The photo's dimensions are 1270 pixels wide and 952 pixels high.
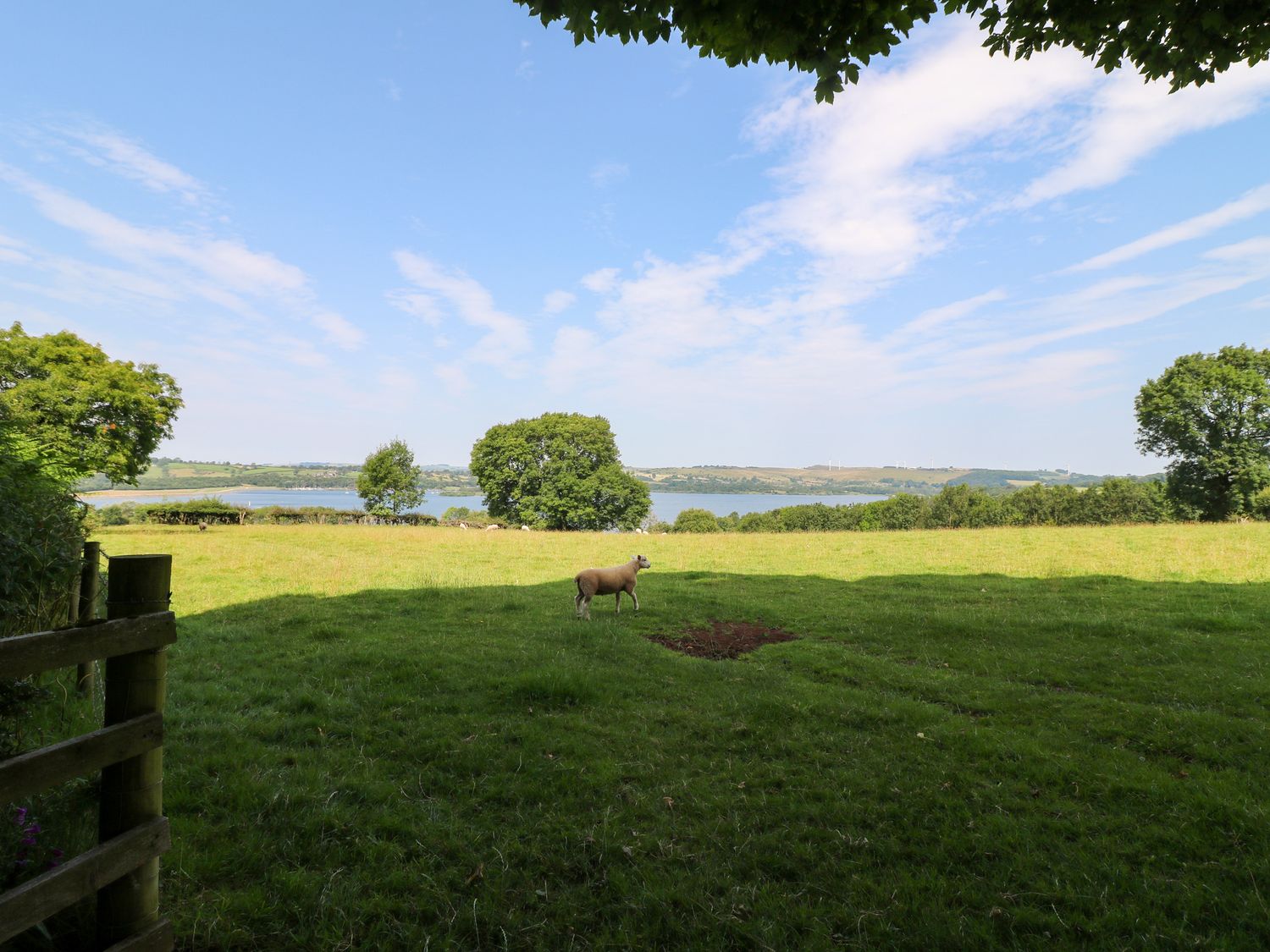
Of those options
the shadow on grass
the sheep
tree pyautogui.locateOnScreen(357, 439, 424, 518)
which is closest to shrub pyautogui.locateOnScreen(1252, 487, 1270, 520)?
the shadow on grass

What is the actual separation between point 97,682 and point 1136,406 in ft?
228

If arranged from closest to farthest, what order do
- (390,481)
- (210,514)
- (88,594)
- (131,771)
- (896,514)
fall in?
1. (131,771)
2. (88,594)
3. (210,514)
4. (390,481)
5. (896,514)

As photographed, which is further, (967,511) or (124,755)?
(967,511)

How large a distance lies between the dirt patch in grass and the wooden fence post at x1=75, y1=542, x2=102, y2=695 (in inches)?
371

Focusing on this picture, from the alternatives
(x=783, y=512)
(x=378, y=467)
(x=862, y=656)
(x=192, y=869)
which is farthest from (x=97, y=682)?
(x=783, y=512)

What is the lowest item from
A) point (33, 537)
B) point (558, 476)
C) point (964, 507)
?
point (964, 507)

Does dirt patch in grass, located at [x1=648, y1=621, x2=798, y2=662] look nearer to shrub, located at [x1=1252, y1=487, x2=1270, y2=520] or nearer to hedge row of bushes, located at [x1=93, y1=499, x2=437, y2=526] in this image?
hedge row of bushes, located at [x1=93, y1=499, x2=437, y2=526]

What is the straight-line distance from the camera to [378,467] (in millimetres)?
80375

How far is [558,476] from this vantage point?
6888cm

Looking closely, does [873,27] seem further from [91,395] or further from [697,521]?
[697,521]

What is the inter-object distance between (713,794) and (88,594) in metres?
8.47

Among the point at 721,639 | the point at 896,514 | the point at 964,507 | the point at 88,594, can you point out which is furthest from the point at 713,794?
the point at 964,507

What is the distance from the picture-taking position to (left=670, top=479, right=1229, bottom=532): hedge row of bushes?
8344 cm

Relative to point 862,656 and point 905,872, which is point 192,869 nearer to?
point 905,872
